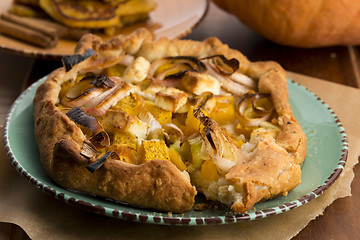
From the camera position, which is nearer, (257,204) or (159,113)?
(257,204)

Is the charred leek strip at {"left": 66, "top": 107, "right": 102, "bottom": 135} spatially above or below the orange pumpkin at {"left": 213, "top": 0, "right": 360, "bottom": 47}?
above

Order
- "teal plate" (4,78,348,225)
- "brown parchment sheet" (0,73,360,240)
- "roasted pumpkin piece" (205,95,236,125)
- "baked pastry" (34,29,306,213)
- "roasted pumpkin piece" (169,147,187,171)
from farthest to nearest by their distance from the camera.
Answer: "roasted pumpkin piece" (205,95,236,125)
"roasted pumpkin piece" (169,147,187,171)
"brown parchment sheet" (0,73,360,240)
"baked pastry" (34,29,306,213)
"teal plate" (4,78,348,225)

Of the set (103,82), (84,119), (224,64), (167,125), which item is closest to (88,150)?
(84,119)

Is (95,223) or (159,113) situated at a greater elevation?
(159,113)

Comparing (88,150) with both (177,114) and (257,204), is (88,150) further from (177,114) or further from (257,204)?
(257,204)

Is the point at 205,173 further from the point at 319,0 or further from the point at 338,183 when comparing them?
the point at 319,0

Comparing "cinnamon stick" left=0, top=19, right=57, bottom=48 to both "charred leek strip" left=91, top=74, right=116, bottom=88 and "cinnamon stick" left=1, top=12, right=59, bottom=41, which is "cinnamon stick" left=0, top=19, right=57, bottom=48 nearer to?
"cinnamon stick" left=1, top=12, right=59, bottom=41

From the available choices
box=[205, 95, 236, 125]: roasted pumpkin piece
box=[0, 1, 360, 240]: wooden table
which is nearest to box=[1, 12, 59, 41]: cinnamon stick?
box=[0, 1, 360, 240]: wooden table
